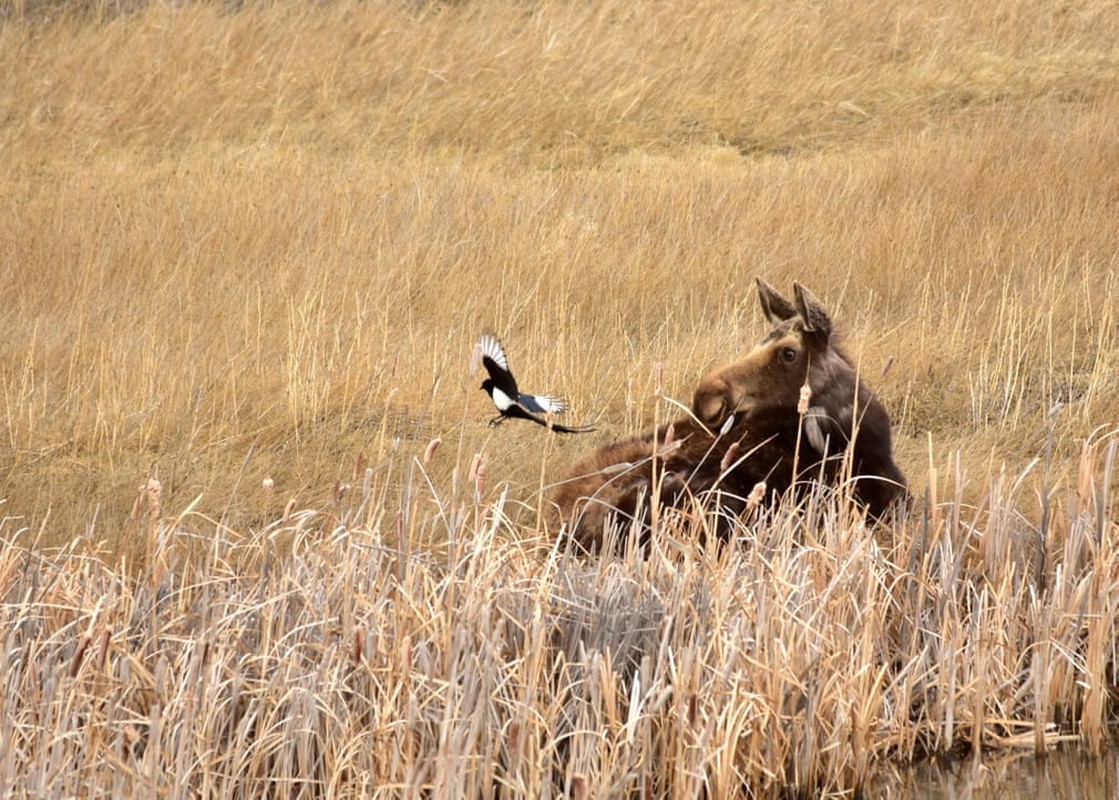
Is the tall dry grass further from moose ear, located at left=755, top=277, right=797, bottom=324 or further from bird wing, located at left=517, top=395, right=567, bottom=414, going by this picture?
moose ear, located at left=755, top=277, right=797, bottom=324

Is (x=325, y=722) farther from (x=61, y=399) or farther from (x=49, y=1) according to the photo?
(x=49, y=1)

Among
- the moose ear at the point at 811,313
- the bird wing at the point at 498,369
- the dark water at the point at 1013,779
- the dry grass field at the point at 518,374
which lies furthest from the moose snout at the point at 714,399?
the dark water at the point at 1013,779

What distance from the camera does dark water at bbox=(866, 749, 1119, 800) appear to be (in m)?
4.12

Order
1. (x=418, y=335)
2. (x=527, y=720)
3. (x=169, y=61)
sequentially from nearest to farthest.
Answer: (x=527, y=720), (x=418, y=335), (x=169, y=61)

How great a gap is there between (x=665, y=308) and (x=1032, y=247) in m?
2.33

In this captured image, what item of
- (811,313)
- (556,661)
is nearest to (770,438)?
(811,313)

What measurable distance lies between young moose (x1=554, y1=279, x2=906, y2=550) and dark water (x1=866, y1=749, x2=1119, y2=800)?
0.97 metres

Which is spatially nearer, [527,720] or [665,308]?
[527,720]

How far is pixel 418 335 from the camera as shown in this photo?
7672mm

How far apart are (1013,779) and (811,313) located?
5.27ft

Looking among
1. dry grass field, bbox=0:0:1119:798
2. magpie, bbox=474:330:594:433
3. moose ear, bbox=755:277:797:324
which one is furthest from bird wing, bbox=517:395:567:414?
moose ear, bbox=755:277:797:324

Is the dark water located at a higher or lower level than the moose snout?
lower

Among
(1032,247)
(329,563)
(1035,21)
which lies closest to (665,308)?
(1032,247)

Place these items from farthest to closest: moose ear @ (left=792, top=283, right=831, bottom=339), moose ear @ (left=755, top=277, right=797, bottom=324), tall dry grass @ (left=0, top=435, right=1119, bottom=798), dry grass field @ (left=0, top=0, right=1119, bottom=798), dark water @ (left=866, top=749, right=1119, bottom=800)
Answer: moose ear @ (left=755, top=277, right=797, bottom=324), moose ear @ (left=792, top=283, right=831, bottom=339), dark water @ (left=866, top=749, right=1119, bottom=800), dry grass field @ (left=0, top=0, right=1119, bottom=798), tall dry grass @ (left=0, top=435, right=1119, bottom=798)
